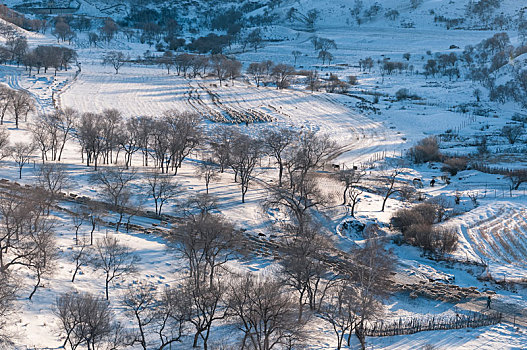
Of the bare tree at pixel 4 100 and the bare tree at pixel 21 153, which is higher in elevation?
the bare tree at pixel 4 100

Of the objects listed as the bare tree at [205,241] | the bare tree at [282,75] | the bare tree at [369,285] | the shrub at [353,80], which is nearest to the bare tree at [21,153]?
the bare tree at [205,241]

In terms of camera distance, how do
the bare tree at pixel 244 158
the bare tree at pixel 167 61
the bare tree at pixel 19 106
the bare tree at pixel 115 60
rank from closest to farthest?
the bare tree at pixel 244 158
the bare tree at pixel 19 106
the bare tree at pixel 115 60
the bare tree at pixel 167 61

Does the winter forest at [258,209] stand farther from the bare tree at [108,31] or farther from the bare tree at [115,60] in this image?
the bare tree at [108,31]

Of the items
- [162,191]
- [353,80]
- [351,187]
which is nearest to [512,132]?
[351,187]

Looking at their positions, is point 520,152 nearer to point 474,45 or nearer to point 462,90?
point 462,90

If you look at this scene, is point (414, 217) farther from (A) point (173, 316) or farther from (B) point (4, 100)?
(B) point (4, 100)

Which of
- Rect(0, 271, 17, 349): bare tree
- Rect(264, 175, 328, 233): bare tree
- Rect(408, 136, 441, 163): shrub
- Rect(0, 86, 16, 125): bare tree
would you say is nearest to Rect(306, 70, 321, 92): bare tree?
Rect(408, 136, 441, 163): shrub

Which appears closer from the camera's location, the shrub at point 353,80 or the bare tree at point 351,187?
the bare tree at point 351,187
